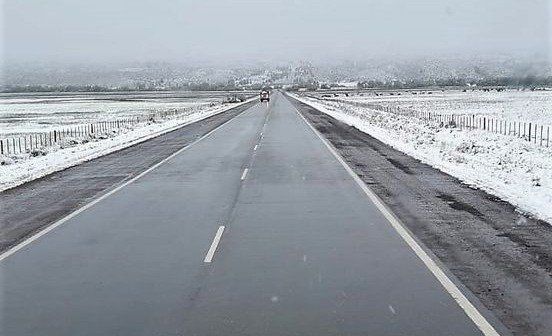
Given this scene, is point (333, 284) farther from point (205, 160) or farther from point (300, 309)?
point (205, 160)

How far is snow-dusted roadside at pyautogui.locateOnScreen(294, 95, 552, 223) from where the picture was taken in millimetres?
13273

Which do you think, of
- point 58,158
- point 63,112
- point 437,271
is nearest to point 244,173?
point 58,158

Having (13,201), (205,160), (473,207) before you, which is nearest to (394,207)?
(473,207)

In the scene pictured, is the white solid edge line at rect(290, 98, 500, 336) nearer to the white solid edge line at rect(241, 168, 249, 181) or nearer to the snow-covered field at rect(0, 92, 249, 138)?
the white solid edge line at rect(241, 168, 249, 181)

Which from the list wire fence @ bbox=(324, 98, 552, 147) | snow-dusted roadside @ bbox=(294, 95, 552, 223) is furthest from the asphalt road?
wire fence @ bbox=(324, 98, 552, 147)

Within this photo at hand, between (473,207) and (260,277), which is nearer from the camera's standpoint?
(260,277)

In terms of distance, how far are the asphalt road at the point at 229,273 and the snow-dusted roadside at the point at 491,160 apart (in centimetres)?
340

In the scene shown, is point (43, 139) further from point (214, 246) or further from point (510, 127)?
point (214, 246)

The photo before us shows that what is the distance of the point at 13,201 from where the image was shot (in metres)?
13.8

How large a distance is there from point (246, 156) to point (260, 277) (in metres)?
15.2

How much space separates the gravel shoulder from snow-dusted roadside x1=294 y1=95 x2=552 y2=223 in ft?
1.79

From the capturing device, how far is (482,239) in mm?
9336

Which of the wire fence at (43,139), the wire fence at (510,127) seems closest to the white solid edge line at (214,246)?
the wire fence at (510,127)

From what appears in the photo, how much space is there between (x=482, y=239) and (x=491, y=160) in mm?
10715
